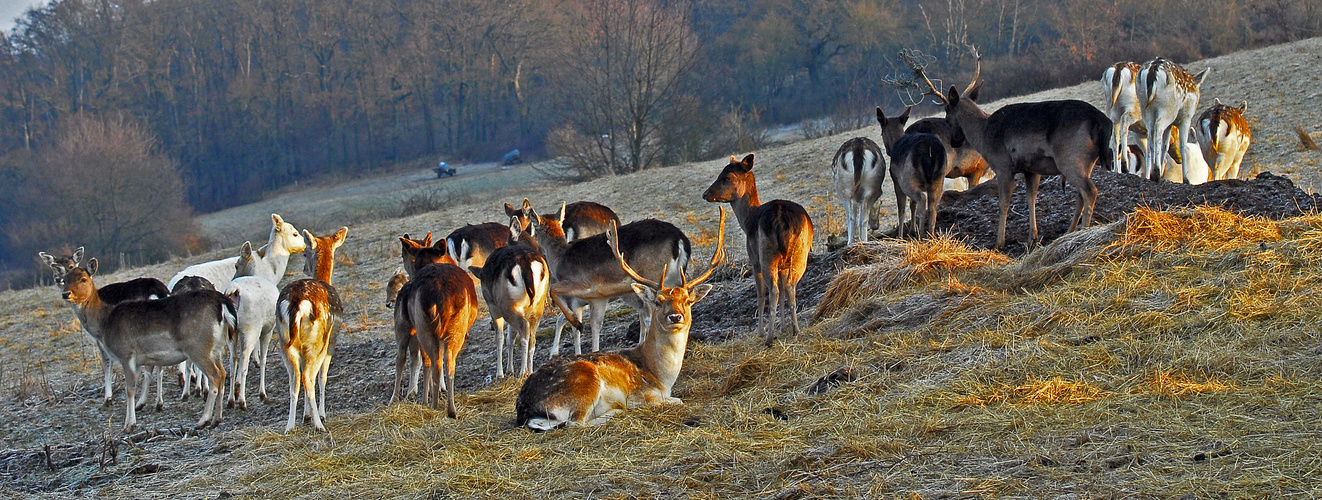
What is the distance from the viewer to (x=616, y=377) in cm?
848

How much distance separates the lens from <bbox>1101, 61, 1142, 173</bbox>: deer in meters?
15.2

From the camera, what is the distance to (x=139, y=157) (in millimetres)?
65562

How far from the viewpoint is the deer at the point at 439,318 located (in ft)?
31.6

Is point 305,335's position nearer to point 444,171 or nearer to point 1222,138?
point 1222,138

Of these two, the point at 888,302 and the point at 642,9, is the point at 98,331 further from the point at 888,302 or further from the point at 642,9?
the point at 642,9

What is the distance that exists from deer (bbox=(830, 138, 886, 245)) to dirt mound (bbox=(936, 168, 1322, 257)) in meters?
0.90

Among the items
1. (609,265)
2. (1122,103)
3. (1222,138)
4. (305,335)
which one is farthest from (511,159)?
(305,335)

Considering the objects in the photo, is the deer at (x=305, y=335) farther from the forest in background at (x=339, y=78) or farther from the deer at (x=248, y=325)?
the forest in background at (x=339, y=78)

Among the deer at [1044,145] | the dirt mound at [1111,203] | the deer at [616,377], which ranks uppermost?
the deer at [1044,145]

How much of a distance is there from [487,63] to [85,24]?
114 feet

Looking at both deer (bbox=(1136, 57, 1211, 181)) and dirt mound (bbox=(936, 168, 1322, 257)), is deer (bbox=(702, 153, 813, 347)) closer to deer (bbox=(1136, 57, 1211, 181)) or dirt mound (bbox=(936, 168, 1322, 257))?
dirt mound (bbox=(936, 168, 1322, 257))

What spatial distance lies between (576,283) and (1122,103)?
338 inches

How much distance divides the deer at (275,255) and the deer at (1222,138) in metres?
12.9

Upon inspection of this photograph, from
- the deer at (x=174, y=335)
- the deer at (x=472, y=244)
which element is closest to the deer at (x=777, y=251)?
the deer at (x=472, y=244)
